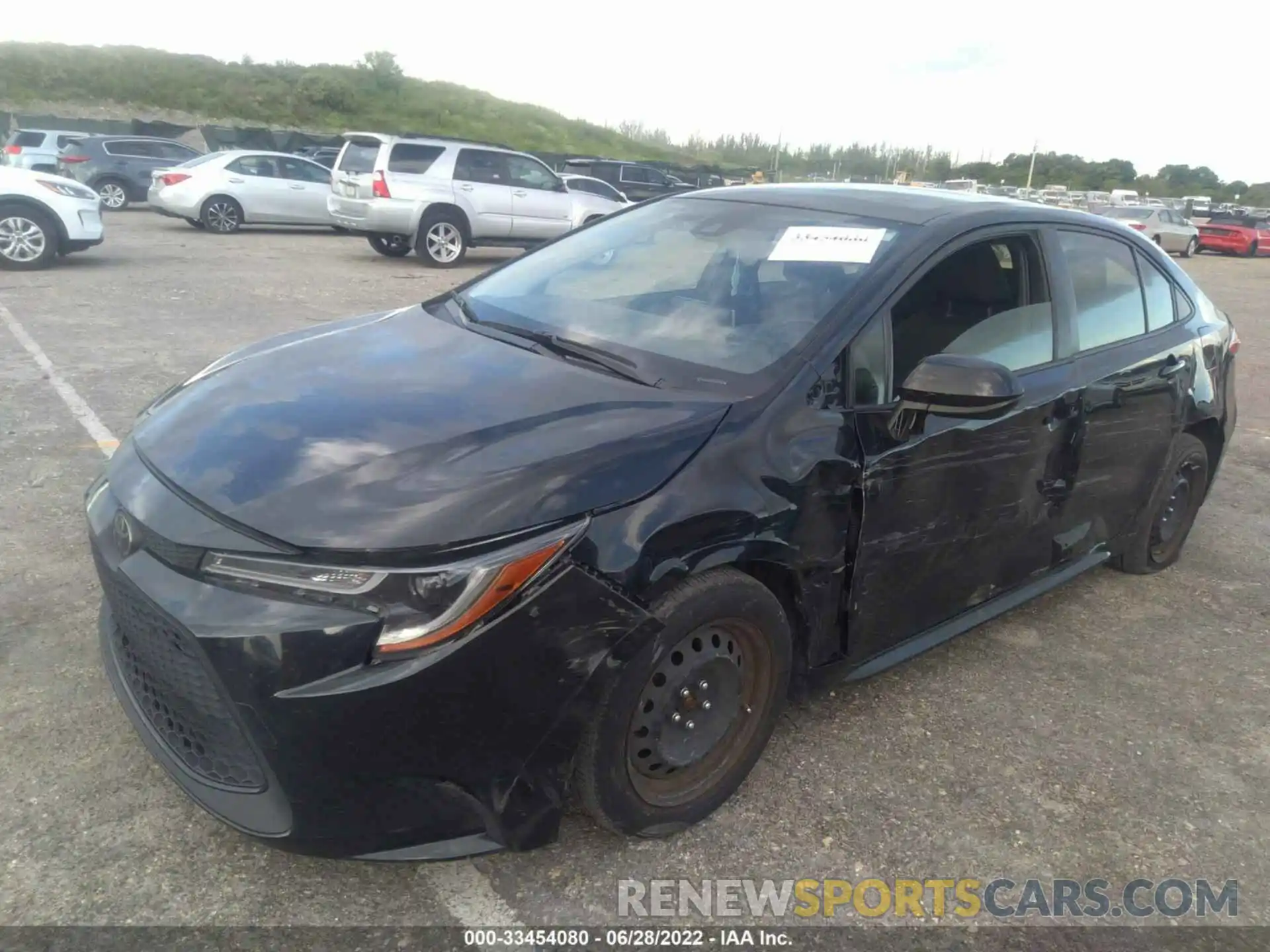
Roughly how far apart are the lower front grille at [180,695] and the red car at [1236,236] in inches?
1272

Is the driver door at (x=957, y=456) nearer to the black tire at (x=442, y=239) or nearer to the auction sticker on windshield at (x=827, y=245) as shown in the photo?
the auction sticker on windshield at (x=827, y=245)

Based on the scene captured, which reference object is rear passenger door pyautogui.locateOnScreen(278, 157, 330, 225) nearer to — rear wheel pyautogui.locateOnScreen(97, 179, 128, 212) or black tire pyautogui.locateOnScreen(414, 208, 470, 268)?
black tire pyautogui.locateOnScreen(414, 208, 470, 268)

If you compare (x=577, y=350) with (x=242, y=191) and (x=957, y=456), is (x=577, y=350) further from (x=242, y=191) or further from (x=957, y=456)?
(x=242, y=191)

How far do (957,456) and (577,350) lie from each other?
47.1 inches

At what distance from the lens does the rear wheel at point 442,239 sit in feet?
46.7

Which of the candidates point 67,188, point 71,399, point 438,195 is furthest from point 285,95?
point 71,399

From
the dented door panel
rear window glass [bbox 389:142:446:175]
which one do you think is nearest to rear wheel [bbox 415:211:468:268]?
rear window glass [bbox 389:142:446:175]

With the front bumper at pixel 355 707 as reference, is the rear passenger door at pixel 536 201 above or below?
above

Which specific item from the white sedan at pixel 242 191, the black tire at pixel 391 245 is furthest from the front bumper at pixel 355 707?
the white sedan at pixel 242 191

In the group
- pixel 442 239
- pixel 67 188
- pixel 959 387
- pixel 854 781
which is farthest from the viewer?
pixel 442 239

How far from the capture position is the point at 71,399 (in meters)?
6.09

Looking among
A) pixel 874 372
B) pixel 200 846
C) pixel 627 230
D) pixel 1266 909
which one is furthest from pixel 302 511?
pixel 1266 909

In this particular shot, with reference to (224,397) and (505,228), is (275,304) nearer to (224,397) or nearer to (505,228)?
(505,228)

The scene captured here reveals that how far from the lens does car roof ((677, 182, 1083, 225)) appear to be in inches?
125
